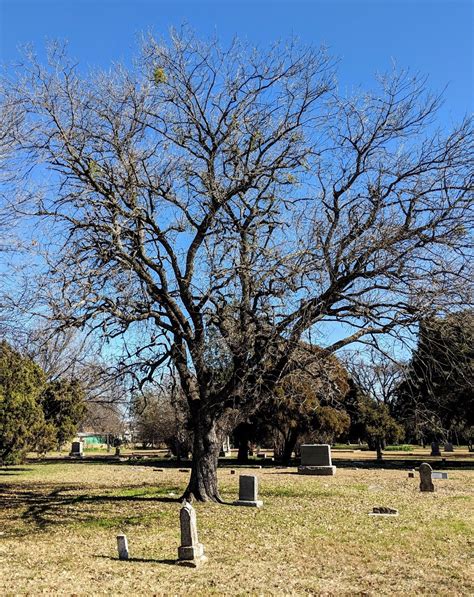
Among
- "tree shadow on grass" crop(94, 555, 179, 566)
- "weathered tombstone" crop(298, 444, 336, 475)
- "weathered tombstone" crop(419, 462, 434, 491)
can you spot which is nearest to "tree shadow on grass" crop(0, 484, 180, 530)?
"tree shadow on grass" crop(94, 555, 179, 566)

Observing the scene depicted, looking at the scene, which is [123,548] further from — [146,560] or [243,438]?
[243,438]

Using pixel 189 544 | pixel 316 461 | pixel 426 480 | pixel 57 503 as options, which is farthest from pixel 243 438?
pixel 189 544

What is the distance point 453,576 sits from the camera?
26.1ft

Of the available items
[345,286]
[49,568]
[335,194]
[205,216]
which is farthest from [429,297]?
[49,568]

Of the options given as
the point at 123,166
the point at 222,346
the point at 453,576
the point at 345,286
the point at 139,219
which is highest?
the point at 123,166

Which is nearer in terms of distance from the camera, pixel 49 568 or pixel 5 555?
pixel 49 568

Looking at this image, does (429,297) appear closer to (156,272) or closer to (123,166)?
(156,272)

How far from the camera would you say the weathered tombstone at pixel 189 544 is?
28.7ft

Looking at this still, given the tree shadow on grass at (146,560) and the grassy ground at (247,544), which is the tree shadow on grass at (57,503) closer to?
the grassy ground at (247,544)

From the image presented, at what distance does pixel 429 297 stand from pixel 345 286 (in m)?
2.42

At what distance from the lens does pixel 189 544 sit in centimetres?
890

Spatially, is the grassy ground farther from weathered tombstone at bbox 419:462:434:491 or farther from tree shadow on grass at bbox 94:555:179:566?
weathered tombstone at bbox 419:462:434:491

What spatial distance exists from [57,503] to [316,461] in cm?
1431

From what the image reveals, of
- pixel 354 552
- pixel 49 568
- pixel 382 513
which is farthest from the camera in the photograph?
pixel 382 513
